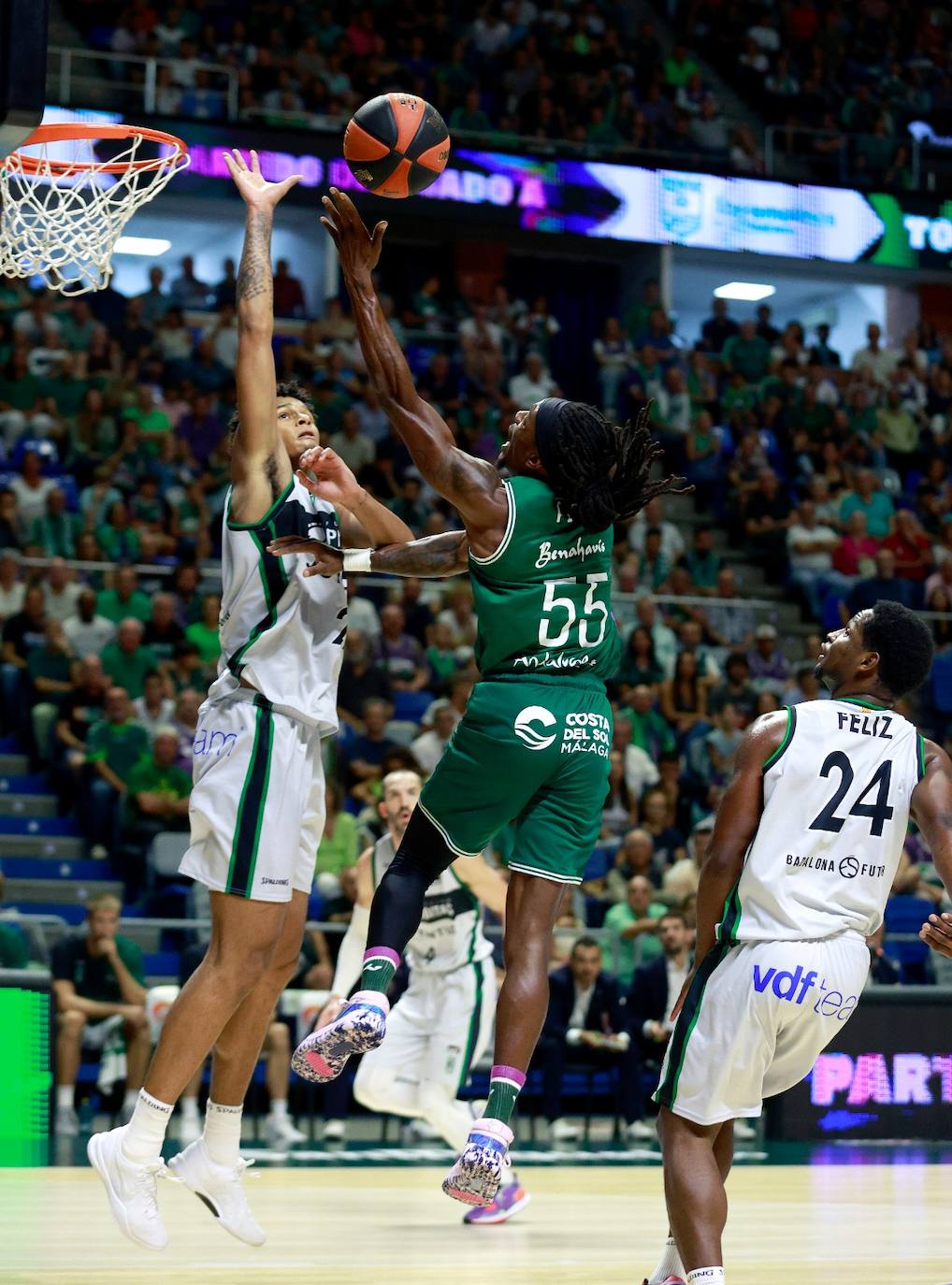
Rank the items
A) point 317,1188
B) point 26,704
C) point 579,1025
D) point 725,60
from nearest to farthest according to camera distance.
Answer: point 317,1188 < point 579,1025 < point 26,704 < point 725,60

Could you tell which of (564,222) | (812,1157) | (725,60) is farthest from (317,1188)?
(725,60)

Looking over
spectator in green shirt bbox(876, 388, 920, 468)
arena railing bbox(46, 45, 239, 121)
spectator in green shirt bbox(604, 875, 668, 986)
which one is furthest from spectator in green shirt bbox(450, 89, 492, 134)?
spectator in green shirt bbox(604, 875, 668, 986)

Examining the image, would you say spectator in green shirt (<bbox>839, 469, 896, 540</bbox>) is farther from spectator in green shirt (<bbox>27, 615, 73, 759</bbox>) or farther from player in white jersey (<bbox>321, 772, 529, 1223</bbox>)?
player in white jersey (<bbox>321, 772, 529, 1223</bbox>)

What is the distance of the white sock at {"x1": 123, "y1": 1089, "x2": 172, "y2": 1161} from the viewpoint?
547 centimetres

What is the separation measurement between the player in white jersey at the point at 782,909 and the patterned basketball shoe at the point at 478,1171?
0.46 metres

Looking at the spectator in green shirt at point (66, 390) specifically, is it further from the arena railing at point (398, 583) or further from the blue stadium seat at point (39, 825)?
the blue stadium seat at point (39, 825)

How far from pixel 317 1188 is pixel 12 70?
5793 mm

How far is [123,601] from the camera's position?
46.6 feet

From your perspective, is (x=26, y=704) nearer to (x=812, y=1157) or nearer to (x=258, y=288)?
(x=812, y=1157)

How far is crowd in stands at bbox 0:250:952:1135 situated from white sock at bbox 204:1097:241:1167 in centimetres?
560

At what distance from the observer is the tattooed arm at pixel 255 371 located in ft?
18.1

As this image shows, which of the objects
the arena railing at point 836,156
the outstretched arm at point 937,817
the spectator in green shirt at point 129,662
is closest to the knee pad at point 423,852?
the outstretched arm at point 937,817

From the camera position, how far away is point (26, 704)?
13.9 meters

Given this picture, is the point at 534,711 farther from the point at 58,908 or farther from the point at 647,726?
the point at 647,726
